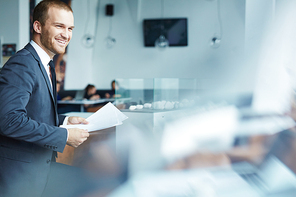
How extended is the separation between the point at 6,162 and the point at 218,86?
1001 mm

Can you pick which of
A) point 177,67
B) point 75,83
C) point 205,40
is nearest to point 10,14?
point 75,83

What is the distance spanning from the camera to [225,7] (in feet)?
20.4

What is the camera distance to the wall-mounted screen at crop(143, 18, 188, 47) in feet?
21.2

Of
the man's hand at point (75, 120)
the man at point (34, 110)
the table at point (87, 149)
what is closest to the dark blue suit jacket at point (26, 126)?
the man at point (34, 110)

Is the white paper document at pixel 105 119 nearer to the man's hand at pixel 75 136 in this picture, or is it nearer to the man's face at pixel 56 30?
the man's hand at pixel 75 136

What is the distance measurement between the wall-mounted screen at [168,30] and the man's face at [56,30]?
5738mm

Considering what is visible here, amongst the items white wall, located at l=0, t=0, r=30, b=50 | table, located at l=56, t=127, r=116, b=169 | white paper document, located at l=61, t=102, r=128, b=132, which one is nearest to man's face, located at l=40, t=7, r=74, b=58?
white paper document, located at l=61, t=102, r=128, b=132

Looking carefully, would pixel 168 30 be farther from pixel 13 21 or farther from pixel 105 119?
pixel 105 119

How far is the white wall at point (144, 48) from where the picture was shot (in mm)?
6191

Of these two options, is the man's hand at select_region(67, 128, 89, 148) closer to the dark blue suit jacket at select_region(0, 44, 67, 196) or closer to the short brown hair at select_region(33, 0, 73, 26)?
the dark blue suit jacket at select_region(0, 44, 67, 196)

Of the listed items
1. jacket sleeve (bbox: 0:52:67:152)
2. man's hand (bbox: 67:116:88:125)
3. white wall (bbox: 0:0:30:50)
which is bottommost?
man's hand (bbox: 67:116:88:125)

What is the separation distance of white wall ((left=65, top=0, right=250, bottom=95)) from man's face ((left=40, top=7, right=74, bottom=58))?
527 cm

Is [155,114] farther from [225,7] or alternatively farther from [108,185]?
[225,7]

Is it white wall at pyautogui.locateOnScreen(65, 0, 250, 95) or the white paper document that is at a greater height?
white wall at pyautogui.locateOnScreen(65, 0, 250, 95)
